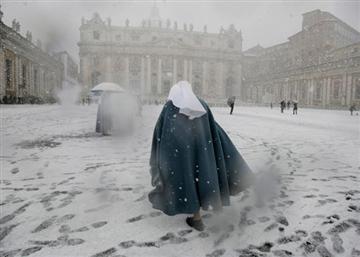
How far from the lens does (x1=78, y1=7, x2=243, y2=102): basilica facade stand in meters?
56.4

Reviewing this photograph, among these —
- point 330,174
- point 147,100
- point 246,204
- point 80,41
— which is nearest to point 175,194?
point 246,204

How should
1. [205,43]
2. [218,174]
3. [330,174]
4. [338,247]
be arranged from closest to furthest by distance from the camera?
[338,247], [218,174], [330,174], [205,43]

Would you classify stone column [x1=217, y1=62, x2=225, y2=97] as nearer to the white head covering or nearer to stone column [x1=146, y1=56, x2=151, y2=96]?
stone column [x1=146, y1=56, x2=151, y2=96]

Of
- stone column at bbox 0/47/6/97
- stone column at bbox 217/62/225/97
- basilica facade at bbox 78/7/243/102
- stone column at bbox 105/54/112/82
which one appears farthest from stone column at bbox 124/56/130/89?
stone column at bbox 0/47/6/97

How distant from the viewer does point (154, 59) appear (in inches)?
2255

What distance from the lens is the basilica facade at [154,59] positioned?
56.4 meters

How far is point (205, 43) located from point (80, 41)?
2446cm

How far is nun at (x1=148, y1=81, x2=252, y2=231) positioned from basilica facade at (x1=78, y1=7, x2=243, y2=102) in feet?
163

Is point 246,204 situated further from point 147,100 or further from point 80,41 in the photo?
point 80,41

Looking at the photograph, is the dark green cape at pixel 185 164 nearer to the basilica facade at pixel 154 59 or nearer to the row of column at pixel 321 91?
the row of column at pixel 321 91

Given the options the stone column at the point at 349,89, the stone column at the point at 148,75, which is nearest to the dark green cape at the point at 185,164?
the stone column at the point at 349,89

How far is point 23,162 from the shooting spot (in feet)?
19.5

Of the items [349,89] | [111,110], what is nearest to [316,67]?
[349,89]

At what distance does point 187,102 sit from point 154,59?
55959 millimetres
